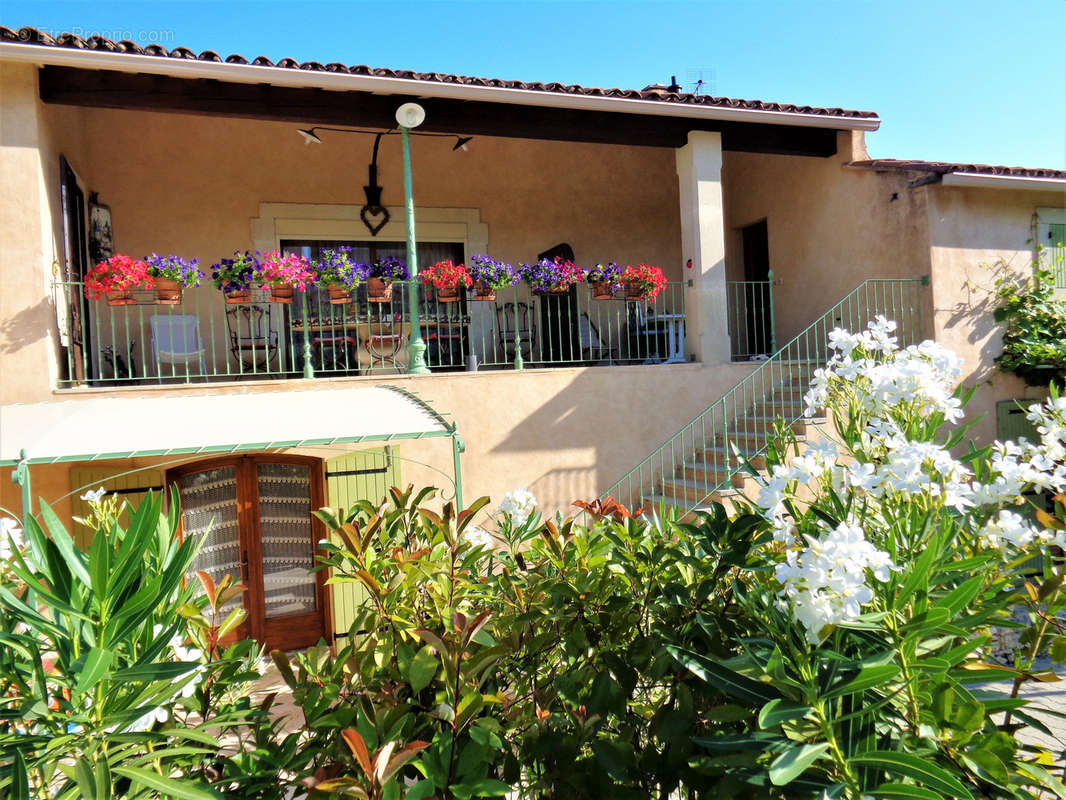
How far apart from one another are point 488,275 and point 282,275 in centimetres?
227

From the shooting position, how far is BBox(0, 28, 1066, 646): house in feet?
20.3

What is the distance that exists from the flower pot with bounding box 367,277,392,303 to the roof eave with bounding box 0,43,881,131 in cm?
200

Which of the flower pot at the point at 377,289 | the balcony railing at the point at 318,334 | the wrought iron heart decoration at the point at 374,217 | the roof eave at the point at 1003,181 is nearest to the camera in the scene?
the balcony railing at the point at 318,334

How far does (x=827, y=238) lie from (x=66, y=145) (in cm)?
974

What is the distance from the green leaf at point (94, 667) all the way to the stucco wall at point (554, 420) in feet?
18.9

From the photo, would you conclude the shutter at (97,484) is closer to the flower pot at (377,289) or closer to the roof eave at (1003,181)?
the flower pot at (377,289)

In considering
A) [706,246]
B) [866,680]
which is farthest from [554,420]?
[866,680]

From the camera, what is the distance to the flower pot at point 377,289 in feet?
25.2

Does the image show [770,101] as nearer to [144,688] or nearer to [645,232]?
[645,232]

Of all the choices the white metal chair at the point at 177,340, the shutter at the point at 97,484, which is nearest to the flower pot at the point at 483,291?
the white metal chair at the point at 177,340

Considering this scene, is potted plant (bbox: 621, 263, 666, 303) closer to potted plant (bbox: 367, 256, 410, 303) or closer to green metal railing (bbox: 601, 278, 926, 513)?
green metal railing (bbox: 601, 278, 926, 513)

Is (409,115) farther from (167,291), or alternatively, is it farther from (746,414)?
(746,414)

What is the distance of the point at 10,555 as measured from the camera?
2.05m

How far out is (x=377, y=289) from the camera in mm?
7715
